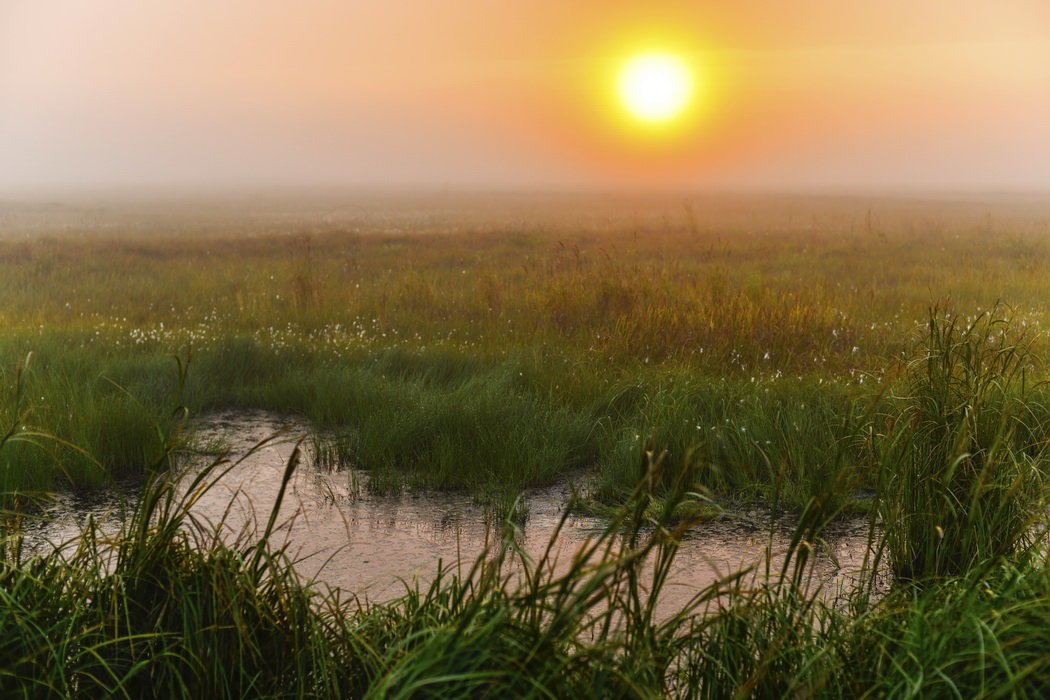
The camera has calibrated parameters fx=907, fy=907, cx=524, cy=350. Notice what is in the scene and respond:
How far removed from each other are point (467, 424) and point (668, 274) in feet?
30.3

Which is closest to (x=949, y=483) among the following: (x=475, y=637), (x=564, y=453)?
(x=475, y=637)

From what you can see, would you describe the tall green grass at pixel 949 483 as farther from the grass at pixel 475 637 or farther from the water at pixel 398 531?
the grass at pixel 475 637

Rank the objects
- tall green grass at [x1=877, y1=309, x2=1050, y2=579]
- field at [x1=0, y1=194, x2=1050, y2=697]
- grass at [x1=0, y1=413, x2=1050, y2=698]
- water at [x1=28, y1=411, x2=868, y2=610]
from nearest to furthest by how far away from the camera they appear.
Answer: grass at [x1=0, y1=413, x2=1050, y2=698] → field at [x1=0, y1=194, x2=1050, y2=697] → tall green grass at [x1=877, y1=309, x2=1050, y2=579] → water at [x1=28, y1=411, x2=868, y2=610]

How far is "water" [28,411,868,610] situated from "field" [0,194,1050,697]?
0.55 feet

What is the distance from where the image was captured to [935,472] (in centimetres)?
403

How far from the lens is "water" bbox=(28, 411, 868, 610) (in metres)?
4.28

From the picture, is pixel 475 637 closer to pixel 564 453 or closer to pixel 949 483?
pixel 949 483

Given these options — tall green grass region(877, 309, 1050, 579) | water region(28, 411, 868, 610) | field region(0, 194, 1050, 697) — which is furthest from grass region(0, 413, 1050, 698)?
water region(28, 411, 868, 610)

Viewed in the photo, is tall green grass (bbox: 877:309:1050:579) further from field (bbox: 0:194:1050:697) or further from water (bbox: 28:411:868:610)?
water (bbox: 28:411:868:610)

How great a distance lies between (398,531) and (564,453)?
1.51 m

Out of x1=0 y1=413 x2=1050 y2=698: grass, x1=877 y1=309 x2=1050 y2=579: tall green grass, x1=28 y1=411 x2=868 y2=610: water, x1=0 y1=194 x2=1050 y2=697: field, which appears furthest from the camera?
x1=28 y1=411 x2=868 y2=610: water

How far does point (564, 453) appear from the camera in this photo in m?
6.04

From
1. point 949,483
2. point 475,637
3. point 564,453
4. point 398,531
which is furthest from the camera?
point 564,453

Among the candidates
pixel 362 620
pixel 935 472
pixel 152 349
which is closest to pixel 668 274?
pixel 152 349
